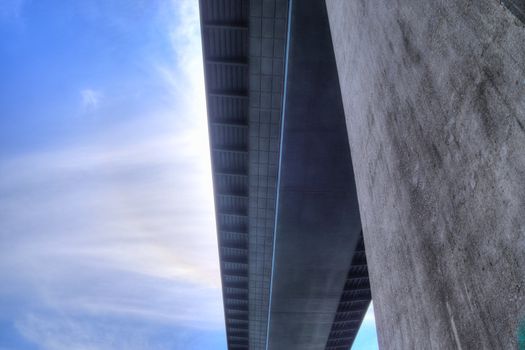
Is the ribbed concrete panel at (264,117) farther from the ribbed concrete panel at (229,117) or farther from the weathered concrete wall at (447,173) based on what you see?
the weathered concrete wall at (447,173)

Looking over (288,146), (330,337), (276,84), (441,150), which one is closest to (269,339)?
(330,337)

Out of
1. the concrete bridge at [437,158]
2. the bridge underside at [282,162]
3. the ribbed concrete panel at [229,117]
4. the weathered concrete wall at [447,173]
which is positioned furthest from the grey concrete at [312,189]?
the weathered concrete wall at [447,173]

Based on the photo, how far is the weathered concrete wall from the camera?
66.2 inches

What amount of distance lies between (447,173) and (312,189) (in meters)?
12.1

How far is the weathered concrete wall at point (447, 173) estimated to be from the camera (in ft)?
5.52

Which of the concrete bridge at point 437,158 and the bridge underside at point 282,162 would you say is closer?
the concrete bridge at point 437,158

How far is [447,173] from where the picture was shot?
221 cm

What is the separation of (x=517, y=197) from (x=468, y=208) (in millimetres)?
373

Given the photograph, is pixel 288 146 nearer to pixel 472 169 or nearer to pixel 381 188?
pixel 381 188

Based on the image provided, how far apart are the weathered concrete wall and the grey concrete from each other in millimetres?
7119

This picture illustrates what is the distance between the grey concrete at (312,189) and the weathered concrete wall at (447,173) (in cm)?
712

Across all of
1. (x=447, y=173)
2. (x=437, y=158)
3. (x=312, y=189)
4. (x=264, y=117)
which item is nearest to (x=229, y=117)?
(x=264, y=117)

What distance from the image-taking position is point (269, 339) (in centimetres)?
Result: 2511

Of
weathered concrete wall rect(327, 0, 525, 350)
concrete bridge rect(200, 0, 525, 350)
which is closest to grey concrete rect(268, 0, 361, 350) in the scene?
concrete bridge rect(200, 0, 525, 350)
